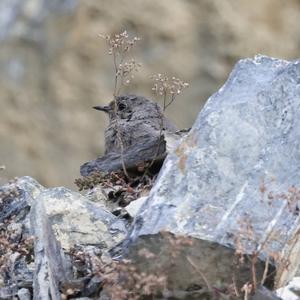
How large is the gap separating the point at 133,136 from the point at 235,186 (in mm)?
4111

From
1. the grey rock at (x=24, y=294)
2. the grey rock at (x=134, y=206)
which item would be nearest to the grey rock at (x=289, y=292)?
the grey rock at (x=24, y=294)

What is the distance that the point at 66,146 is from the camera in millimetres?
21438

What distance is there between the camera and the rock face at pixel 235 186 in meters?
7.65

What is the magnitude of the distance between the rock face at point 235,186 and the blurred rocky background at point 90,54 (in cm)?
1251

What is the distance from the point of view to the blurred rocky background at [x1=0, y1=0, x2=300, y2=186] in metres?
21.7

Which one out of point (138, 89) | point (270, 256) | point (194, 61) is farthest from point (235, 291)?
point (194, 61)

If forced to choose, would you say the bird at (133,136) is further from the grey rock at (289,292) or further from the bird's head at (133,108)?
the grey rock at (289,292)

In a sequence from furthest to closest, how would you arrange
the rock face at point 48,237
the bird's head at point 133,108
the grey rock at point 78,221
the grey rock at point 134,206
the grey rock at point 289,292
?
the bird's head at point 133,108 < the grey rock at point 134,206 < the grey rock at point 78,221 < the rock face at point 48,237 < the grey rock at point 289,292

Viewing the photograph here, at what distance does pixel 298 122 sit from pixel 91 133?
43.4 ft

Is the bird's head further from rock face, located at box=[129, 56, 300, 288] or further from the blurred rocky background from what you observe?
the blurred rocky background

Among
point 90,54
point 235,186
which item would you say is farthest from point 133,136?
point 90,54

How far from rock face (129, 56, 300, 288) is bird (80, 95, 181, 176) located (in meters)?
1.82

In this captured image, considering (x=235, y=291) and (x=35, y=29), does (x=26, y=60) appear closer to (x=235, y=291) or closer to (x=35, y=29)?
(x=35, y=29)

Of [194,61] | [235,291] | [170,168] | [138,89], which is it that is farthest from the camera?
[194,61]
